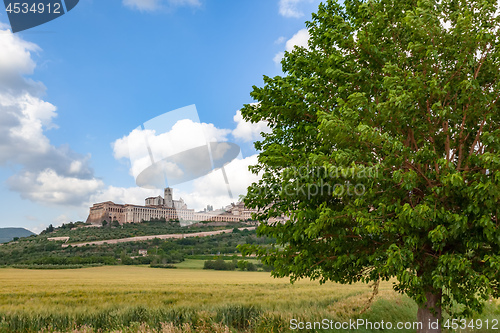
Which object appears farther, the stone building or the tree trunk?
the stone building

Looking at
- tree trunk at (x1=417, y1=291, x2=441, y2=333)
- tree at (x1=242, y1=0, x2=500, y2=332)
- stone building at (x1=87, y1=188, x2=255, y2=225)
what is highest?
stone building at (x1=87, y1=188, x2=255, y2=225)

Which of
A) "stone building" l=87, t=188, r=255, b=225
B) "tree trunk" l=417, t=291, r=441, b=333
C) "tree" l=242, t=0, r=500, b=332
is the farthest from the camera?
"stone building" l=87, t=188, r=255, b=225

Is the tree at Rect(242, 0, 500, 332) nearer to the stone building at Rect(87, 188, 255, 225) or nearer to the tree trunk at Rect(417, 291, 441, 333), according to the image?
the tree trunk at Rect(417, 291, 441, 333)

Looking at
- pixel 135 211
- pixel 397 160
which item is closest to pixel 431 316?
pixel 397 160

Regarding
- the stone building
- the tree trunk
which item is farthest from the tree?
the stone building

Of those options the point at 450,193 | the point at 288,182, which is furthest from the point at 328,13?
the point at 450,193

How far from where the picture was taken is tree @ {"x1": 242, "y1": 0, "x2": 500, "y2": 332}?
9.23 metres

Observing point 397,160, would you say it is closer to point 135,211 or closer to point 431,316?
point 431,316

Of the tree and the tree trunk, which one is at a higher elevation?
the tree

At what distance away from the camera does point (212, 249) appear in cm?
8506

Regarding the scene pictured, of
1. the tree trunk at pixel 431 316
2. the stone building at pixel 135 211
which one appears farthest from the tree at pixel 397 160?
the stone building at pixel 135 211

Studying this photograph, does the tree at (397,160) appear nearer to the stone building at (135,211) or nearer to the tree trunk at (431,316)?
the tree trunk at (431,316)

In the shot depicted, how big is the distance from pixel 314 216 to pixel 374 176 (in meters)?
2.14

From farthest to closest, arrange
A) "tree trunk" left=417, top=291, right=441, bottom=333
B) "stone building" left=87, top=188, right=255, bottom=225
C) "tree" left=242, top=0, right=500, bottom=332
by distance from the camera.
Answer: "stone building" left=87, top=188, right=255, bottom=225, "tree trunk" left=417, top=291, right=441, bottom=333, "tree" left=242, top=0, right=500, bottom=332
